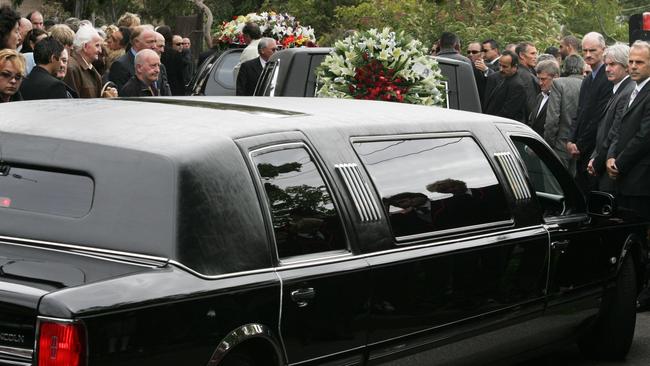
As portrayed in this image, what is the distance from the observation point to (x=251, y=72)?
15742 mm

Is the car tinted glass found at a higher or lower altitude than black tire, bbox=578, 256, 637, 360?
lower

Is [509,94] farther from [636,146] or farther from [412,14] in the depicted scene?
[412,14]

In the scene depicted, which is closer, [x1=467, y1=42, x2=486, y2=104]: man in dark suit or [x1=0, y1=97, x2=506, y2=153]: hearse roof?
[x1=0, y1=97, x2=506, y2=153]: hearse roof

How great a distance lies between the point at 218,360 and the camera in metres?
4.63

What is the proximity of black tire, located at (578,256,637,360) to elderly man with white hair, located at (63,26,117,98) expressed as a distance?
17.2ft

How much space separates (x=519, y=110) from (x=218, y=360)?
10990 millimetres

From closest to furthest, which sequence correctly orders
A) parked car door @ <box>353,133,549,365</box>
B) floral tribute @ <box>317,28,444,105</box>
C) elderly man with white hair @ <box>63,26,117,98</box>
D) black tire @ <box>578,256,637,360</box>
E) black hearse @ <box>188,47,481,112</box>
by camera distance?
parked car door @ <box>353,133,549,365</box> → black tire @ <box>578,256,637,360</box> → floral tribute @ <box>317,28,444,105</box> → elderly man with white hair @ <box>63,26,117,98</box> → black hearse @ <box>188,47,481,112</box>

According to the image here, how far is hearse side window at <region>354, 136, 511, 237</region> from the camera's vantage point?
18.9 feet

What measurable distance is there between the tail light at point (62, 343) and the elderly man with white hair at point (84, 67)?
7368mm

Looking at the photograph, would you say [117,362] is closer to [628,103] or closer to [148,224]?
[148,224]

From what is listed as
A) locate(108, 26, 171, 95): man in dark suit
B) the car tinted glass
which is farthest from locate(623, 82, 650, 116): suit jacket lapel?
the car tinted glass

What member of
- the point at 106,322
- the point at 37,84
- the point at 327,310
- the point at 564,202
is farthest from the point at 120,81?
the point at 106,322

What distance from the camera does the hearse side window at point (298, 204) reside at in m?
5.12

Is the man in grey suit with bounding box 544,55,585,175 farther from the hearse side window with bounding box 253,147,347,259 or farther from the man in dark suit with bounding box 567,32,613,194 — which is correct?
the hearse side window with bounding box 253,147,347,259
